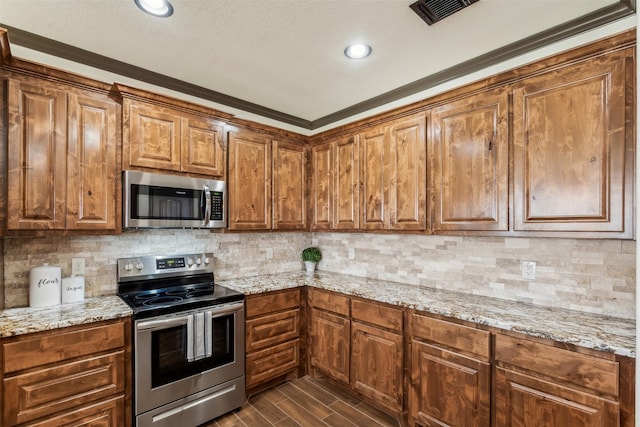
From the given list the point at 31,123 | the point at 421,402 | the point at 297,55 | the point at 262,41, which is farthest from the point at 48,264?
the point at 421,402

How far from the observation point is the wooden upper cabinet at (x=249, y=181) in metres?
2.98

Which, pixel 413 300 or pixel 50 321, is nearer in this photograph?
pixel 50 321

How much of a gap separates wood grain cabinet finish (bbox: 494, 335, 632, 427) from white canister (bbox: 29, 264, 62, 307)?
9.42 feet

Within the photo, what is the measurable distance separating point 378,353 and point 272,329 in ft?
3.19

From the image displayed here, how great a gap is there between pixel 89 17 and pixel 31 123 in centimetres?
76

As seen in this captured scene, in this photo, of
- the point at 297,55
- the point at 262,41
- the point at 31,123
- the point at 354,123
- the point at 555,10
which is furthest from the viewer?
the point at 354,123

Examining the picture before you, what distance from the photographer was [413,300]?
7.77ft

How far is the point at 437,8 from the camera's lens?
1818 millimetres

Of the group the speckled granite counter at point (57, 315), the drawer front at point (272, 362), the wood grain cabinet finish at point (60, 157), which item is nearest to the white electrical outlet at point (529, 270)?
the drawer front at point (272, 362)

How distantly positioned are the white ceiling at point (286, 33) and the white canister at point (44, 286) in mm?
1564

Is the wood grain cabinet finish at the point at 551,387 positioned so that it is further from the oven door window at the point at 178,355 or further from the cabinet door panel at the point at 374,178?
the oven door window at the point at 178,355

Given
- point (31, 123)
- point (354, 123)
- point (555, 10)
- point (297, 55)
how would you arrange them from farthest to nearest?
point (354, 123) < point (297, 55) < point (31, 123) < point (555, 10)

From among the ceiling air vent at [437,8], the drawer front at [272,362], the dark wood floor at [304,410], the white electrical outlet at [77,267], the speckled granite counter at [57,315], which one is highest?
the ceiling air vent at [437,8]

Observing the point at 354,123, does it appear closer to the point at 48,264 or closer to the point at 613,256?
the point at 613,256
